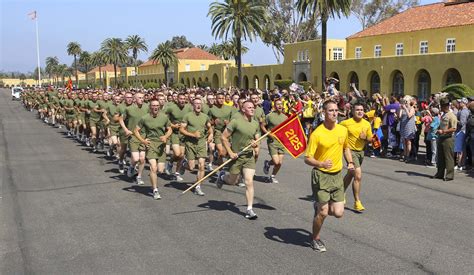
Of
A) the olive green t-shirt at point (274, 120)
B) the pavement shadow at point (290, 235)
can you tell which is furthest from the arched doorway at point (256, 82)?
the pavement shadow at point (290, 235)

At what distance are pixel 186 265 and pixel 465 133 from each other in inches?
353

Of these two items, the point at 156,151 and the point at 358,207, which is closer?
the point at 358,207

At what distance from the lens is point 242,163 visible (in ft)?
25.2

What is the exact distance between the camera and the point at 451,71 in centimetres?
A: 3222

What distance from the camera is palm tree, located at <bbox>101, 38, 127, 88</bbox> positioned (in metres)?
89.2

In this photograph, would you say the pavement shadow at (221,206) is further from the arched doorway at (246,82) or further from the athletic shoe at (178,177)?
the arched doorway at (246,82)

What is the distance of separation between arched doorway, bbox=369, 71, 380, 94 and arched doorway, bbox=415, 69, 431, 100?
167 inches

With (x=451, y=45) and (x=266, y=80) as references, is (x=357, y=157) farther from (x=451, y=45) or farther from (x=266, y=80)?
(x=266, y=80)

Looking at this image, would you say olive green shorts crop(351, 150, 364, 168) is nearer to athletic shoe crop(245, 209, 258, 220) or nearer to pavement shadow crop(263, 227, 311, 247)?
pavement shadow crop(263, 227, 311, 247)

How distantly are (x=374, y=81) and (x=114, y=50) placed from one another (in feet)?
204

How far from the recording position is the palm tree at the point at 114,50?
3511 inches

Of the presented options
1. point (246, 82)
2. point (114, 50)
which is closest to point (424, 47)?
point (246, 82)

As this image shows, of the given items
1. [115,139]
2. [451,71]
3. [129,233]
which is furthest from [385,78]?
[129,233]

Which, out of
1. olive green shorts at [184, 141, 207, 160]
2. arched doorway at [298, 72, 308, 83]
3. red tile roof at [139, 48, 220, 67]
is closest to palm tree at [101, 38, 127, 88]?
red tile roof at [139, 48, 220, 67]
